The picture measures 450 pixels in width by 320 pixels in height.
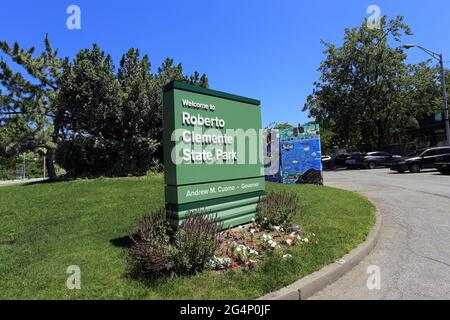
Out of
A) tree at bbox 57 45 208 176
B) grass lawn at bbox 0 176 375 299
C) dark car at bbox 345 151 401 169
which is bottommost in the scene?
grass lawn at bbox 0 176 375 299

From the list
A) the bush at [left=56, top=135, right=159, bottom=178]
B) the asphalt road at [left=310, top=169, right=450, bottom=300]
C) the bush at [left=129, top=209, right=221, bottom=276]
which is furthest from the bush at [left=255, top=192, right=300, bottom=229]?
the bush at [left=56, top=135, right=159, bottom=178]

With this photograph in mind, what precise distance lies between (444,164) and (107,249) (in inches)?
825

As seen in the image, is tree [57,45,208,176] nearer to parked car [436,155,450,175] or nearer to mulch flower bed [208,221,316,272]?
mulch flower bed [208,221,316,272]

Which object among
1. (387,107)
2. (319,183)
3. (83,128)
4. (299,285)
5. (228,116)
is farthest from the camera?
(387,107)

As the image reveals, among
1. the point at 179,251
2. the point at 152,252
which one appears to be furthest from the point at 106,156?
the point at 179,251

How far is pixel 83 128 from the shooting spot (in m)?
18.9

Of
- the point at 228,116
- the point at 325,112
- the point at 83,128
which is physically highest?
the point at 325,112

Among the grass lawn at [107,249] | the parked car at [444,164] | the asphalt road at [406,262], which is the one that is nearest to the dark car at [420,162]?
the parked car at [444,164]

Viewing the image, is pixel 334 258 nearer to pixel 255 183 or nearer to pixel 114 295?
pixel 255 183

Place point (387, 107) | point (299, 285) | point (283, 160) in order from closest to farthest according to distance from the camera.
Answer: point (299, 285), point (283, 160), point (387, 107)

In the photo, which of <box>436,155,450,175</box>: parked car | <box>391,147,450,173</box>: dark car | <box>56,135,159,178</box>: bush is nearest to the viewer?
<box>56,135,159,178</box>: bush

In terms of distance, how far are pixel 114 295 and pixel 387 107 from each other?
36.7 m

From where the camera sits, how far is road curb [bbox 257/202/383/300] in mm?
3949
